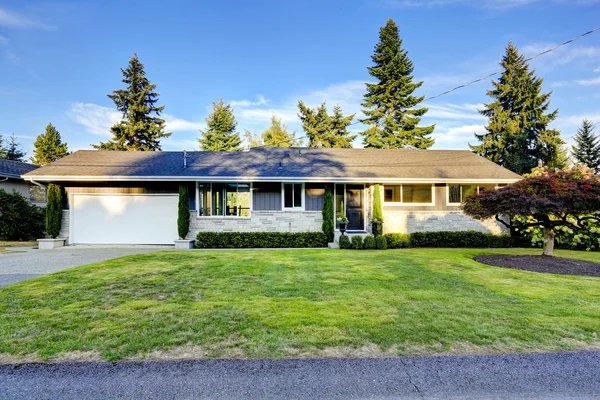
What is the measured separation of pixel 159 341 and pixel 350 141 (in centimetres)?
3058

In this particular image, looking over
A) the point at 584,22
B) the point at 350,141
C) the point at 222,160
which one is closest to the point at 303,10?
the point at 222,160

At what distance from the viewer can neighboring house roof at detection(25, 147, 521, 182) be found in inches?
498

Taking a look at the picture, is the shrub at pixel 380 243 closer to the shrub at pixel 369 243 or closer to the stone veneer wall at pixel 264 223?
the shrub at pixel 369 243

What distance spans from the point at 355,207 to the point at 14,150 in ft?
123

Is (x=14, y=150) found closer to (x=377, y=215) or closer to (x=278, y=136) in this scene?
(x=278, y=136)

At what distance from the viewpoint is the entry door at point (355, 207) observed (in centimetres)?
1390

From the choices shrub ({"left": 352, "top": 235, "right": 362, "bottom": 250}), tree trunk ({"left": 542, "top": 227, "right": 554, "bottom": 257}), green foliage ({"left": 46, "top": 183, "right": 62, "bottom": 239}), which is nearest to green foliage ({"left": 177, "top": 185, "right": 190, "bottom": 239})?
green foliage ({"left": 46, "top": 183, "right": 62, "bottom": 239})

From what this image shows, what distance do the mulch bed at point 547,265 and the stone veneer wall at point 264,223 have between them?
6290 millimetres

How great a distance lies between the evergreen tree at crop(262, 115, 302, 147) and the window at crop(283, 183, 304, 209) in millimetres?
20366

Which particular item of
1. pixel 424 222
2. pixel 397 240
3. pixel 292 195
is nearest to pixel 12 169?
pixel 292 195

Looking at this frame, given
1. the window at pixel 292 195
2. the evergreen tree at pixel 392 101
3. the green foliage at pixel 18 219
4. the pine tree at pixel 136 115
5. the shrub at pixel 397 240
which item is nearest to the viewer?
the shrub at pixel 397 240

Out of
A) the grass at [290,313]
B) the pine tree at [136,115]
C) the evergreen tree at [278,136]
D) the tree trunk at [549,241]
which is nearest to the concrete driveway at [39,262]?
the grass at [290,313]

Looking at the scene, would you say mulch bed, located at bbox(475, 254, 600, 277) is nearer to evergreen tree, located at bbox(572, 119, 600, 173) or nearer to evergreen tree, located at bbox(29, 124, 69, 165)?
evergreen tree, located at bbox(572, 119, 600, 173)

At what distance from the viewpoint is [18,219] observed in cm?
1428
